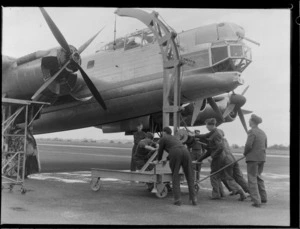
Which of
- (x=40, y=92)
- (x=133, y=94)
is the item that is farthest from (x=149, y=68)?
(x=40, y=92)

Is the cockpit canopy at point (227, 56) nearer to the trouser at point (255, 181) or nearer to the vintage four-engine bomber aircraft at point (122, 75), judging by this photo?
the vintage four-engine bomber aircraft at point (122, 75)

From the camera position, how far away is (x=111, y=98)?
45.1 feet

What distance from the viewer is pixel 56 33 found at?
1193 cm

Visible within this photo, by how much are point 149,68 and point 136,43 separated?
1.38 meters

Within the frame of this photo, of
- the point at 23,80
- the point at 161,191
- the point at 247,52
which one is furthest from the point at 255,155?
the point at 23,80

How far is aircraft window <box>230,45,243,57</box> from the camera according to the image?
466 inches

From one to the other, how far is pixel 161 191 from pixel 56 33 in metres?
6.28

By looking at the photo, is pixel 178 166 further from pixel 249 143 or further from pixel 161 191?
pixel 249 143

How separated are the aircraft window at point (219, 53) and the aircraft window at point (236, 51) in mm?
195

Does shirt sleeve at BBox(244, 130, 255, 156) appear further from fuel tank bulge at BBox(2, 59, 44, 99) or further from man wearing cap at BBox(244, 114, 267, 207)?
fuel tank bulge at BBox(2, 59, 44, 99)

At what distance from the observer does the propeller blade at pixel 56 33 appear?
11.8 m

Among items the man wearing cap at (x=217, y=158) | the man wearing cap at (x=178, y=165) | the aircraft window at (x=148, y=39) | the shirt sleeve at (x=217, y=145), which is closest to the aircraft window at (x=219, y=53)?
the aircraft window at (x=148, y=39)

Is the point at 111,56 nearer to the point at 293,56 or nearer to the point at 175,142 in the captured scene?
the point at 175,142

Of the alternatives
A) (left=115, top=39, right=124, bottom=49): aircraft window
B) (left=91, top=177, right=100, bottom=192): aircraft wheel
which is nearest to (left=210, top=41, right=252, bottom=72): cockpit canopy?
(left=115, top=39, right=124, bottom=49): aircraft window
